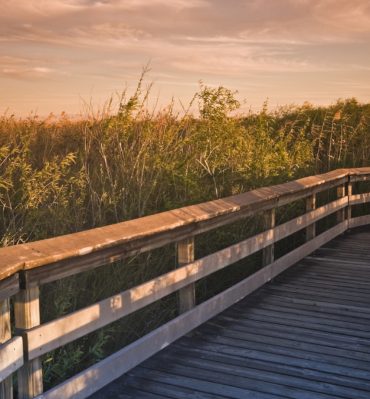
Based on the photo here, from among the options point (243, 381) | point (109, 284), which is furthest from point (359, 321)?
point (109, 284)

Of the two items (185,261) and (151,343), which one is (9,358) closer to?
(151,343)

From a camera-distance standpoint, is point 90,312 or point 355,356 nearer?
point 90,312

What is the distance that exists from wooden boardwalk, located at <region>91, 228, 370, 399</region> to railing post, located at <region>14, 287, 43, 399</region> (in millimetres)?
644

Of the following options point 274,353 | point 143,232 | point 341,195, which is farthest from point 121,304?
point 341,195

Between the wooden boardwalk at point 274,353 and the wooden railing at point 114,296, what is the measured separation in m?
0.14

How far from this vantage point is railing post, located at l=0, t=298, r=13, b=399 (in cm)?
324

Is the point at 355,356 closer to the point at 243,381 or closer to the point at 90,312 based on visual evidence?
the point at 243,381

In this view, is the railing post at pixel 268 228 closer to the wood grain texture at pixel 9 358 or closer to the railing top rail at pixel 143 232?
the railing top rail at pixel 143 232

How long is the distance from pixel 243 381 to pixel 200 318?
1152 mm

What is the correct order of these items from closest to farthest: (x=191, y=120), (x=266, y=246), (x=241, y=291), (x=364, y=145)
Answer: (x=241, y=291) → (x=266, y=246) → (x=191, y=120) → (x=364, y=145)

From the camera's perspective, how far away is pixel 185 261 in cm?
515

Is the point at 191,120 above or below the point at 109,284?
above

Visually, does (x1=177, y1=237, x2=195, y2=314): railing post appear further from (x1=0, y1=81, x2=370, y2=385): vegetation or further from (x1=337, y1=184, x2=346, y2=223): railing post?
(x1=337, y1=184, x2=346, y2=223): railing post

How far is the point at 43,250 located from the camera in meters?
3.56
